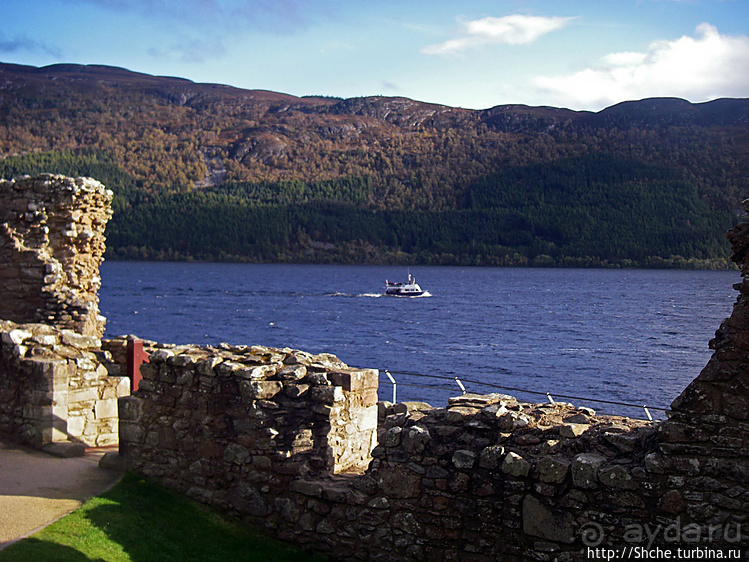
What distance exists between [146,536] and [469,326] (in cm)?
7692

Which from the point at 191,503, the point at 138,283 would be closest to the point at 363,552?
the point at 191,503

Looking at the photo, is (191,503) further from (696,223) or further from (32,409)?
(696,223)

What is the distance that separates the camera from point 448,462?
796cm

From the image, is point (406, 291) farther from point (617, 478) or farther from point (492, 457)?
point (617, 478)

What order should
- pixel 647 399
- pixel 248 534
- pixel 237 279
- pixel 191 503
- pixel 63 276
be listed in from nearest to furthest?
pixel 248 534 → pixel 191 503 → pixel 63 276 → pixel 647 399 → pixel 237 279

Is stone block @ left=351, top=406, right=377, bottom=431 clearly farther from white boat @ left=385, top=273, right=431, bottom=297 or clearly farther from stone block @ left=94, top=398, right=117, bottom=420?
white boat @ left=385, top=273, right=431, bottom=297

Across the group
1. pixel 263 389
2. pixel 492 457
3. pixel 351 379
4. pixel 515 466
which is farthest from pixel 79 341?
pixel 515 466

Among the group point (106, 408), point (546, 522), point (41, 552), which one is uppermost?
point (546, 522)

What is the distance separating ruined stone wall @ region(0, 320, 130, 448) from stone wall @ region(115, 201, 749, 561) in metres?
1.85

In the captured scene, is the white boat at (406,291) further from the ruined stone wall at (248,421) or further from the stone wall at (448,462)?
the ruined stone wall at (248,421)

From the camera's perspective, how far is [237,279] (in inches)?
6447

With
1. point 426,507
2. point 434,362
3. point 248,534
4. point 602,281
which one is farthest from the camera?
point 602,281

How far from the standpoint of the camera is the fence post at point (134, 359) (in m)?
13.0

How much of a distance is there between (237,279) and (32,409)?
154m
